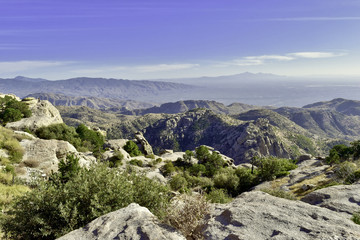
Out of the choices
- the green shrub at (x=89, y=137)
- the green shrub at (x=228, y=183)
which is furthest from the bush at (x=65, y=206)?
the green shrub at (x=89, y=137)

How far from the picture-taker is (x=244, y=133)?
183 m

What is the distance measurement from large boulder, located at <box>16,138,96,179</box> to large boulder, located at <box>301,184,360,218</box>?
80.2ft

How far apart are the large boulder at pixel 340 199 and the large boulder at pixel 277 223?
14.6 feet

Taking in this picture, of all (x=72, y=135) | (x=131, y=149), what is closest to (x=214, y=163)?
(x=131, y=149)

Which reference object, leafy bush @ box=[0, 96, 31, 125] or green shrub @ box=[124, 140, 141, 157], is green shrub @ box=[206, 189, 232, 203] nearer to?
green shrub @ box=[124, 140, 141, 157]

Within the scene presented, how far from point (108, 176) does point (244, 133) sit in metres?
184

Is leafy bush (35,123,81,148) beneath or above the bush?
beneath

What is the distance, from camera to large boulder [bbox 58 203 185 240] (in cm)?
676

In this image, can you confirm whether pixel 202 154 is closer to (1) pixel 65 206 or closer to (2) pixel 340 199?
(2) pixel 340 199

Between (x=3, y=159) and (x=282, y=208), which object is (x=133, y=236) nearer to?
(x=282, y=208)

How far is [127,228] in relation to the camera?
7.11 metres

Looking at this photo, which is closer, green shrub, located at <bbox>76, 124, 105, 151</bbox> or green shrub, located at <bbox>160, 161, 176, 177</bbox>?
green shrub, located at <bbox>160, 161, 176, 177</bbox>

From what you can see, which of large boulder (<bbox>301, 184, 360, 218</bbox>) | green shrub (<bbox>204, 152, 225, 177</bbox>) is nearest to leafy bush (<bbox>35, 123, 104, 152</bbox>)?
green shrub (<bbox>204, 152, 225, 177</bbox>)

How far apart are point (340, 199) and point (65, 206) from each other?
15784 millimetres
